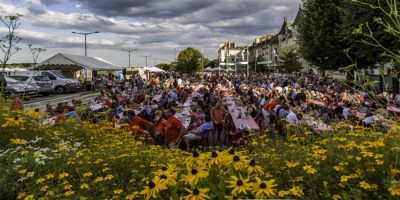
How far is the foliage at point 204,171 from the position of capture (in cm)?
304

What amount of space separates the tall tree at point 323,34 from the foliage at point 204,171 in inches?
977

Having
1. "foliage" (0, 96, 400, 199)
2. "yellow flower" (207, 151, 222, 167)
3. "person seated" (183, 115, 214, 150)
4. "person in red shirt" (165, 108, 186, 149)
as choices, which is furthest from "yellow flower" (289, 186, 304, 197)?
"person seated" (183, 115, 214, 150)

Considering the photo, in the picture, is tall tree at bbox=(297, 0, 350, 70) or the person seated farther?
tall tree at bbox=(297, 0, 350, 70)

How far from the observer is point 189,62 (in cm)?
9456

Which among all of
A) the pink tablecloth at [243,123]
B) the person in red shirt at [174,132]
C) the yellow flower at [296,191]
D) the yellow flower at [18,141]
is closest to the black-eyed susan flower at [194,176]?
the yellow flower at [296,191]

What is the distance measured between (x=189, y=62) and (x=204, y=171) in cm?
9213

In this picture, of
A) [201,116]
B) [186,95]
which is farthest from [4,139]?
[186,95]

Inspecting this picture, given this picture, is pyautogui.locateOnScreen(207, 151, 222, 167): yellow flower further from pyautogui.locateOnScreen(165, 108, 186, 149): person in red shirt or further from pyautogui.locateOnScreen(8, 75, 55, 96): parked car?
pyautogui.locateOnScreen(8, 75, 55, 96): parked car

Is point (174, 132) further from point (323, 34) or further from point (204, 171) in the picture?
point (323, 34)

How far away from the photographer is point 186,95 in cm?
2108

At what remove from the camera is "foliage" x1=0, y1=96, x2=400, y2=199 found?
9.99 ft

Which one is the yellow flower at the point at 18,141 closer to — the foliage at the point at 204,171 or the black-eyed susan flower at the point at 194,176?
the foliage at the point at 204,171

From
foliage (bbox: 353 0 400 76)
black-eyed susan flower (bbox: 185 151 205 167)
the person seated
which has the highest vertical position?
foliage (bbox: 353 0 400 76)

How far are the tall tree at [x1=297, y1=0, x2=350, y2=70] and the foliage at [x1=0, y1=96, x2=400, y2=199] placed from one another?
2482 cm
